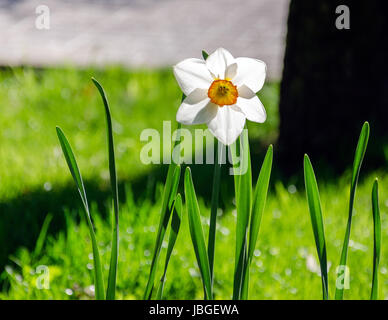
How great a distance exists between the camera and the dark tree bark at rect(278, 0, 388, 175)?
9.75 ft

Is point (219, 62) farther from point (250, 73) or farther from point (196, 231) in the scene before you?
point (196, 231)

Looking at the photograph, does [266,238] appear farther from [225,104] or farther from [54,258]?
[225,104]

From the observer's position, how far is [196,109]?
3.53 ft

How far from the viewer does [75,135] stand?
3449 mm

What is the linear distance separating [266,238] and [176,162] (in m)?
1.20

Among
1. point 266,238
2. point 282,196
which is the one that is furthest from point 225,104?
point 282,196

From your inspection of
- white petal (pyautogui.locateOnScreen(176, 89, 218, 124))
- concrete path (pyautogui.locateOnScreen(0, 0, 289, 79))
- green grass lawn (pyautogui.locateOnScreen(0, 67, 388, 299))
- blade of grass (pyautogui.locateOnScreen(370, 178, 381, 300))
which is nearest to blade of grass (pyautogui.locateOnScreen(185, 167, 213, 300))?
white petal (pyautogui.locateOnScreen(176, 89, 218, 124))

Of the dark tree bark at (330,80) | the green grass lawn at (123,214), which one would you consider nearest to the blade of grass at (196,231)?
the green grass lawn at (123,214)

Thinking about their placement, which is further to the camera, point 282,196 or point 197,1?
point 197,1

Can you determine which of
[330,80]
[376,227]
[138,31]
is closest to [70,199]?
[330,80]

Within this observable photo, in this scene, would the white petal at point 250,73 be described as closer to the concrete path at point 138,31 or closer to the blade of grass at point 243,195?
the blade of grass at point 243,195

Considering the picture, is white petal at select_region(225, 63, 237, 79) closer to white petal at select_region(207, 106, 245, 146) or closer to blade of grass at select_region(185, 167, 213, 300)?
white petal at select_region(207, 106, 245, 146)

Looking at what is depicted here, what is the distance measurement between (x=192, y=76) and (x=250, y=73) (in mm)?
101

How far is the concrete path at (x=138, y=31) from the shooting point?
192 inches
